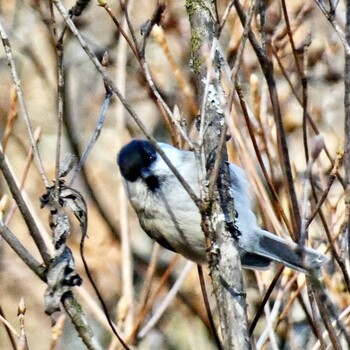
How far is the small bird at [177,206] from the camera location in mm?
2174

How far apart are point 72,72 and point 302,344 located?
1542 mm

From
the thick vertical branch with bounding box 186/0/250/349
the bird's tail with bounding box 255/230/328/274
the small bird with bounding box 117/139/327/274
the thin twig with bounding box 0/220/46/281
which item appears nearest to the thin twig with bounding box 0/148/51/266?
the thin twig with bounding box 0/220/46/281

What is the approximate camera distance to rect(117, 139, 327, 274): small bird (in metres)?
2.17

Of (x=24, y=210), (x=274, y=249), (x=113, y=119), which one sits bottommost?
(x=274, y=249)

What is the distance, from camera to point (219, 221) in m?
1.42

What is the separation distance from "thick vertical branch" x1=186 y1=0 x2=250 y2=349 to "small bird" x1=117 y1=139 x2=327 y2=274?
49 centimetres

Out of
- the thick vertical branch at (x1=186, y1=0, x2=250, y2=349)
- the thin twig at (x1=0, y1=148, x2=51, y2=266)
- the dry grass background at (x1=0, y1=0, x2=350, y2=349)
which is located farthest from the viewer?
the dry grass background at (x1=0, y1=0, x2=350, y2=349)

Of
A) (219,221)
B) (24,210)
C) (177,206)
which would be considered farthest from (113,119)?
(24,210)

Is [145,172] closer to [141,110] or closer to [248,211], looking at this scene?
[248,211]

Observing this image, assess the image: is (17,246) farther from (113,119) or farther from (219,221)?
(113,119)

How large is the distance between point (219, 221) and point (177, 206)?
77 cm

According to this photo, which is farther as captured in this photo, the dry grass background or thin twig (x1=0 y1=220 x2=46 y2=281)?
the dry grass background

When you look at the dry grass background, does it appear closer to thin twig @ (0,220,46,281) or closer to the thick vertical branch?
the thick vertical branch

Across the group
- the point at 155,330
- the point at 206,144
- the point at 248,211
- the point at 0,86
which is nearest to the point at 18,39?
the point at 0,86
